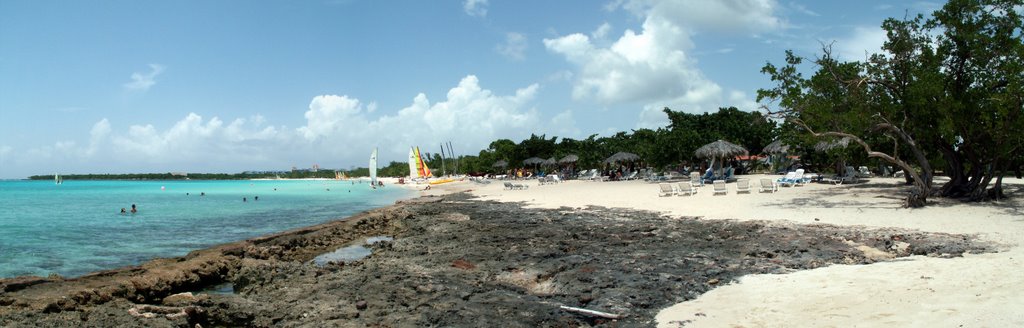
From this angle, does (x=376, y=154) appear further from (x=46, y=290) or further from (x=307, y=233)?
(x=46, y=290)

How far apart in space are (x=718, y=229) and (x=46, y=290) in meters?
11.0

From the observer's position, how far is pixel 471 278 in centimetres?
746

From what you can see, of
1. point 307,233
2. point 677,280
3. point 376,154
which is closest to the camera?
point 677,280

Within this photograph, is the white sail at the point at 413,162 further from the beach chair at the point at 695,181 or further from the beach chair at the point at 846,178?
the beach chair at the point at 846,178

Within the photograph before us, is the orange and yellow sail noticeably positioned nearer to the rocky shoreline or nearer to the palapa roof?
the palapa roof

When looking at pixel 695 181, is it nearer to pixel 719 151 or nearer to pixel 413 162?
pixel 719 151

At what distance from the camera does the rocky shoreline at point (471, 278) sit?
228 inches

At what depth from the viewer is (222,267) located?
8.92 metres

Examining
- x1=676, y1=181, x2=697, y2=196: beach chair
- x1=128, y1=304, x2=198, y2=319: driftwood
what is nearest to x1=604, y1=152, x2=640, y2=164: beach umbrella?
x1=676, y1=181, x2=697, y2=196: beach chair

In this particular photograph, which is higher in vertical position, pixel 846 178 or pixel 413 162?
pixel 413 162

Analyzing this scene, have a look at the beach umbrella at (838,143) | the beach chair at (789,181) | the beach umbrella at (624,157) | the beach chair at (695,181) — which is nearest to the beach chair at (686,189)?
the beach chair at (695,181)

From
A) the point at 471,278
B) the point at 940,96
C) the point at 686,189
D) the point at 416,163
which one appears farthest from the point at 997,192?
the point at 416,163

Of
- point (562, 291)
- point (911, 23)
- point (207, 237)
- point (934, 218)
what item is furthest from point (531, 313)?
point (911, 23)

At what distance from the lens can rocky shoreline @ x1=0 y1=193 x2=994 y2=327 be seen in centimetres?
580
